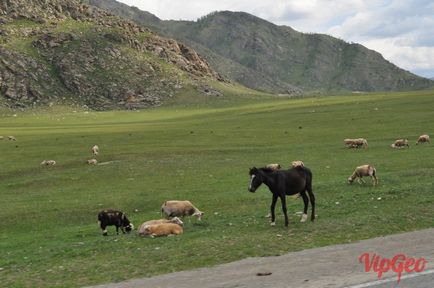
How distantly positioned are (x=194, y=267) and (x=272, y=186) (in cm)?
497

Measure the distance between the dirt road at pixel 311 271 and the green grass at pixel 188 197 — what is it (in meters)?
0.72

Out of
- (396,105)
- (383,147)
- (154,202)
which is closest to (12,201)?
(154,202)

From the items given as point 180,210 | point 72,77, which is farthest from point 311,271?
point 72,77

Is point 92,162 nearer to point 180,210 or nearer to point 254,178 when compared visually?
point 180,210

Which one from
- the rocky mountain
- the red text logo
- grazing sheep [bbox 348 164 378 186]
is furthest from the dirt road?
the rocky mountain

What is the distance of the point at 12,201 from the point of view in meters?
29.6

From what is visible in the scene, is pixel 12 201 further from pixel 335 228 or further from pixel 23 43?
pixel 23 43

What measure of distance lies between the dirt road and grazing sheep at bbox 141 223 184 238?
493cm

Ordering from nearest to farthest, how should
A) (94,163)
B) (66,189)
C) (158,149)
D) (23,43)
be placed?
(66,189)
(94,163)
(158,149)
(23,43)

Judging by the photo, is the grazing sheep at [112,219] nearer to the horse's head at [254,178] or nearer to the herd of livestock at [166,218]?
the herd of livestock at [166,218]

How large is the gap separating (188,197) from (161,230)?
10.3 m

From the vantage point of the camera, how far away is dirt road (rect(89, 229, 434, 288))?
10719mm

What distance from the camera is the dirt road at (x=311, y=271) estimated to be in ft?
35.2

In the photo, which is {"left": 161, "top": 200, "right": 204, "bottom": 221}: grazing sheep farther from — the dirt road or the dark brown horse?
the dirt road
